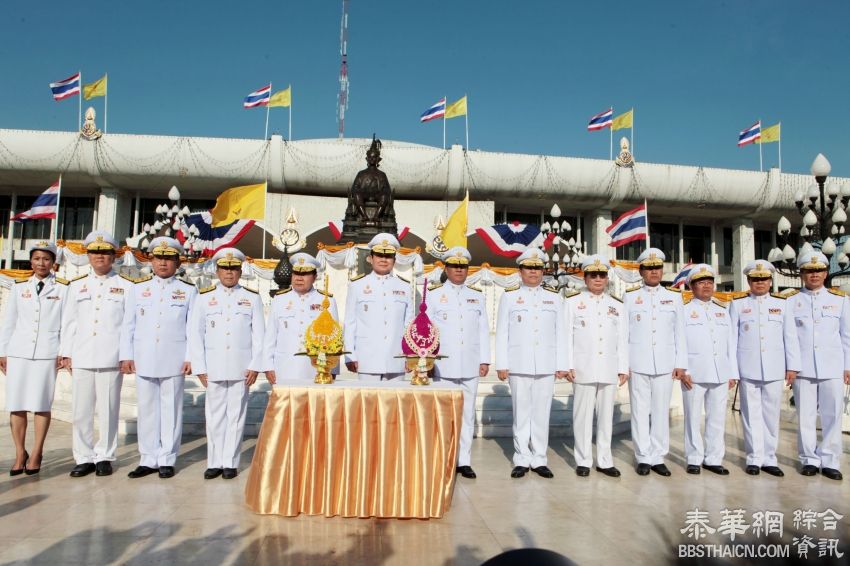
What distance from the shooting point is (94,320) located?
4320 mm

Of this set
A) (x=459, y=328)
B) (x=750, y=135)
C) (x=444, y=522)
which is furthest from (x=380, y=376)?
(x=750, y=135)

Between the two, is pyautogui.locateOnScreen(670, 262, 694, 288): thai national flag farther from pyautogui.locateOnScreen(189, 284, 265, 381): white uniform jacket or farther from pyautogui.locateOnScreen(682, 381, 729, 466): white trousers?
pyautogui.locateOnScreen(189, 284, 265, 381): white uniform jacket

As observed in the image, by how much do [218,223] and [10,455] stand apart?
26.4 ft

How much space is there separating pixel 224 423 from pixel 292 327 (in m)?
0.90

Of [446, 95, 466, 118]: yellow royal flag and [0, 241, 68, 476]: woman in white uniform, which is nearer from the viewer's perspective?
[0, 241, 68, 476]: woman in white uniform

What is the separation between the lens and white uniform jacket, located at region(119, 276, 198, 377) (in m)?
4.27

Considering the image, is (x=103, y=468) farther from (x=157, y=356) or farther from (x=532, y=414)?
(x=532, y=414)

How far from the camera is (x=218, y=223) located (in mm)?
12383

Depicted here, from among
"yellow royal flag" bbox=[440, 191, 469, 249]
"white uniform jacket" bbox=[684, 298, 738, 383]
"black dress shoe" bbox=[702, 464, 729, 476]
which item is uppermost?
"yellow royal flag" bbox=[440, 191, 469, 249]

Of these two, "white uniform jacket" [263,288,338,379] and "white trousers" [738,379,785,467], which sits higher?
"white uniform jacket" [263,288,338,379]

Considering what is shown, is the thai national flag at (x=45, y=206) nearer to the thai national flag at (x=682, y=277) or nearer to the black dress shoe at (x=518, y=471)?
the black dress shoe at (x=518, y=471)

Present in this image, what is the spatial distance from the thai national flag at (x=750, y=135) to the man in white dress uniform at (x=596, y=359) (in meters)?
22.6

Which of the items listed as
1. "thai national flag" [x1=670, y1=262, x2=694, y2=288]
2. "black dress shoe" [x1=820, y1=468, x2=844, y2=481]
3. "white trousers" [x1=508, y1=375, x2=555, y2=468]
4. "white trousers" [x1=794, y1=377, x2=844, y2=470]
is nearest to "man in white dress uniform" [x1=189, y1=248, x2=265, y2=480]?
"white trousers" [x1=508, y1=375, x2=555, y2=468]

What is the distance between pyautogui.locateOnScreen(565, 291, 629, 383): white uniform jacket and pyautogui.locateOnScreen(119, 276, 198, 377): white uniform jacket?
125 inches
